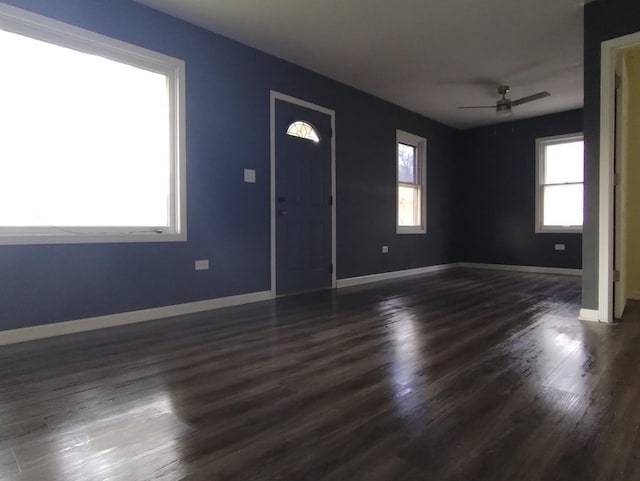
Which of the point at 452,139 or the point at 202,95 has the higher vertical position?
the point at 452,139

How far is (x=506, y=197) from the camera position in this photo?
291 inches

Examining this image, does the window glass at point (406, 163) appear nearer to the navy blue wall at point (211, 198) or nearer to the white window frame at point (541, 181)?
the navy blue wall at point (211, 198)

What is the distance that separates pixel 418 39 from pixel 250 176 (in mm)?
2190

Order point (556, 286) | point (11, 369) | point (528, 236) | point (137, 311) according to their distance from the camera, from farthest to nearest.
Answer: point (528, 236) < point (556, 286) < point (137, 311) < point (11, 369)

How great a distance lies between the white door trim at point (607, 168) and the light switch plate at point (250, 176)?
123 inches

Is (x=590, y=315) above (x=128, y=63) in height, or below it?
below

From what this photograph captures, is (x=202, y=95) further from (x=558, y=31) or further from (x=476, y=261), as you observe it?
(x=476, y=261)

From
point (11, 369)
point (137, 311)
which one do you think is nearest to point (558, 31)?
point (137, 311)

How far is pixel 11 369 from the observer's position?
7.25ft

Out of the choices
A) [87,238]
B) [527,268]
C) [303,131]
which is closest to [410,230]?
[527,268]

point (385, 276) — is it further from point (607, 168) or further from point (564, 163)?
point (564, 163)

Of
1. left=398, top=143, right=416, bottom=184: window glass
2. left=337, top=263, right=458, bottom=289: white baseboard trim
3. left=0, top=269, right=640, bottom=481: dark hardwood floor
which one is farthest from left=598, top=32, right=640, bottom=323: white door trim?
left=398, top=143, right=416, bottom=184: window glass

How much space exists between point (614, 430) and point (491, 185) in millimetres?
6684

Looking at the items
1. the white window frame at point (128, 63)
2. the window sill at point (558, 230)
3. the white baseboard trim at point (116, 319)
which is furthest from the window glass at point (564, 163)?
the white window frame at point (128, 63)
